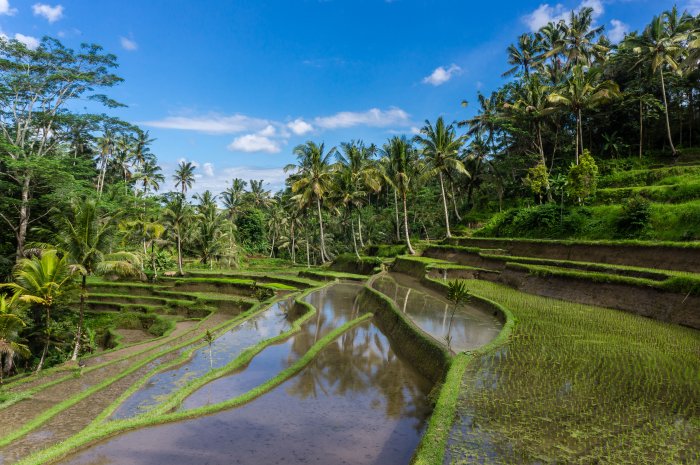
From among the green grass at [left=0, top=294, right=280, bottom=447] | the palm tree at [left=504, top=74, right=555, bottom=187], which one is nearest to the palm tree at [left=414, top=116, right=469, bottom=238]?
the palm tree at [left=504, top=74, right=555, bottom=187]

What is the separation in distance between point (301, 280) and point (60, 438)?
24662mm

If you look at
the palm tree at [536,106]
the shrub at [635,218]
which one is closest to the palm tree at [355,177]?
the palm tree at [536,106]

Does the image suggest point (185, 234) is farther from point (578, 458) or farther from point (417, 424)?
point (578, 458)

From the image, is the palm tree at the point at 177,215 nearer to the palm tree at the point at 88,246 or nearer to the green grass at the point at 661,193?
the palm tree at the point at 88,246

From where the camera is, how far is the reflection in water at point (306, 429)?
713 centimetres

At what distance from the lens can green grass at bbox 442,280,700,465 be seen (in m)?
5.93

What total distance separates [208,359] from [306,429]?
7.43 metres

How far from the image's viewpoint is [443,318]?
16.0m

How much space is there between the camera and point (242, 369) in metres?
12.4

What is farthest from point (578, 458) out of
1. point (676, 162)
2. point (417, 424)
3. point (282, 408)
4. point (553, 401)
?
point (676, 162)

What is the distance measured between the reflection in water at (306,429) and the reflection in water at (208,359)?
233cm

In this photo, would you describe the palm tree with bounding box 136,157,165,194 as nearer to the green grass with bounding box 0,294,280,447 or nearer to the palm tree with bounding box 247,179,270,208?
the palm tree with bounding box 247,179,270,208

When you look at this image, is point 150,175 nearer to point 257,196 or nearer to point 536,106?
point 257,196

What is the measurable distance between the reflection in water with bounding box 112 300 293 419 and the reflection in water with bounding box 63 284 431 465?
2.33 m
